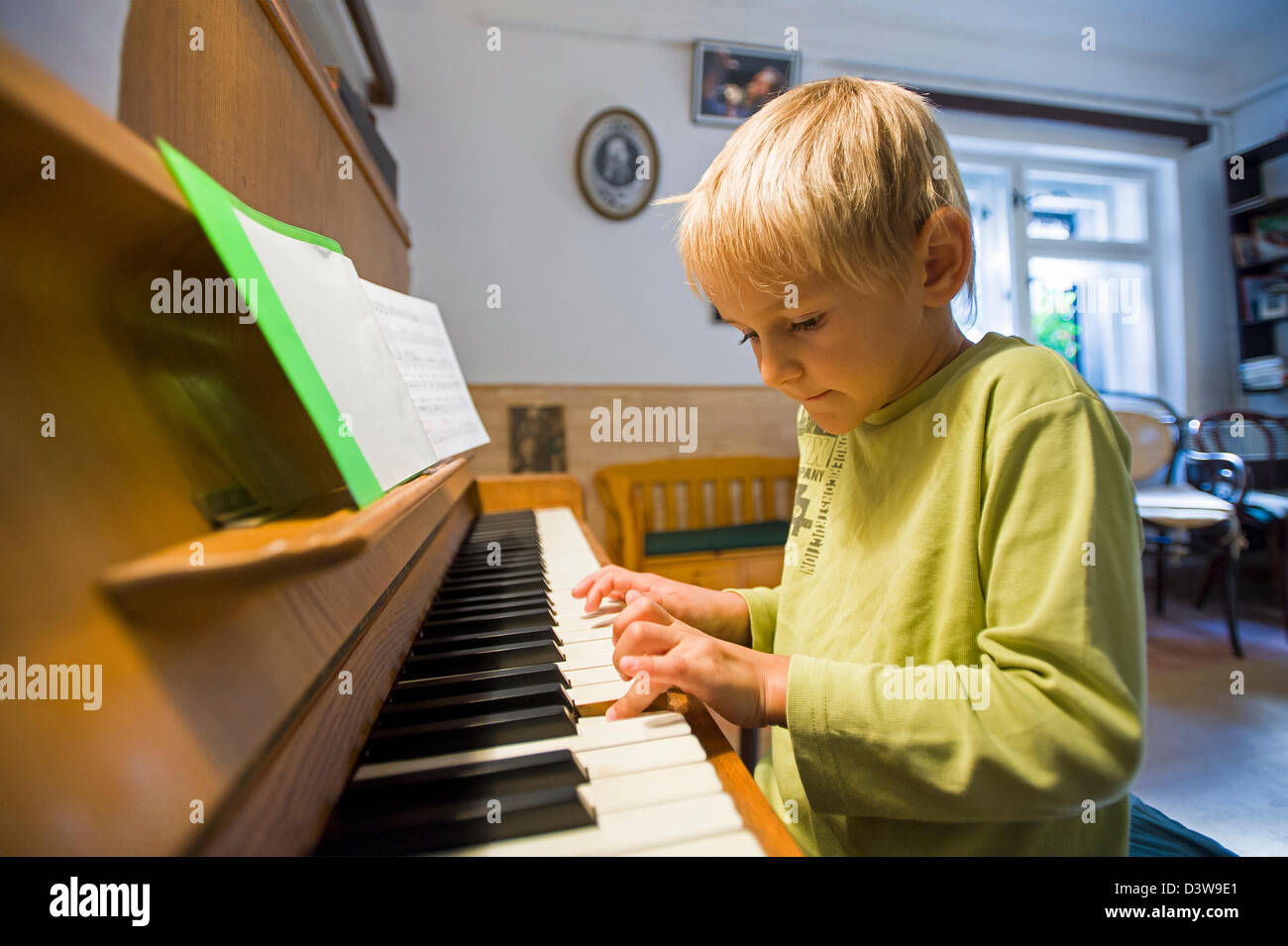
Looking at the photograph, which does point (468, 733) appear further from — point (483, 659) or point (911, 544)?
point (911, 544)

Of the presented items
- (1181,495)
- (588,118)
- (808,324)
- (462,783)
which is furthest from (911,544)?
(1181,495)

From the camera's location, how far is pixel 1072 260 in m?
4.09

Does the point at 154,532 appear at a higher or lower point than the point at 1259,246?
lower

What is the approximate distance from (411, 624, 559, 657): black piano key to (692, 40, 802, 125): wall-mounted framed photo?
3.31 metres

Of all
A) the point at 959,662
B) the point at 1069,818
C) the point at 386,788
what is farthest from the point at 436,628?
the point at 1069,818

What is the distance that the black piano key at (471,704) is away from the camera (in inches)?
20.6

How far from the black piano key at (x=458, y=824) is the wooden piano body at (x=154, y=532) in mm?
27

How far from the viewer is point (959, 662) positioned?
575 mm

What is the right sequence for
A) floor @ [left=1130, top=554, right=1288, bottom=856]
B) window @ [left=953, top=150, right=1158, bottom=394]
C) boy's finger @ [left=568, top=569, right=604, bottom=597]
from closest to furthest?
boy's finger @ [left=568, top=569, right=604, bottom=597]
floor @ [left=1130, top=554, right=1288, bottom=856]
window @ [left=953, top=150, right=1158, bottom=394]

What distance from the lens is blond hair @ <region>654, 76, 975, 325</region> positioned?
605mm

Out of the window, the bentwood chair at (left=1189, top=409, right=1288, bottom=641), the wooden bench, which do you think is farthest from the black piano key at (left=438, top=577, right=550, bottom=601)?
the window

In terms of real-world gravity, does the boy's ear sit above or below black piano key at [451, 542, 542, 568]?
above

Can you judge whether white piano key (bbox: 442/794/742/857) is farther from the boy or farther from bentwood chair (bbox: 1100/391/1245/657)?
bentwood chair (bbox: 1100/391/1245/657)

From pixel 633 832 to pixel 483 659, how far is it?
0.98 feet
